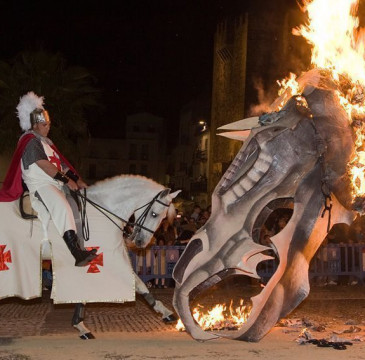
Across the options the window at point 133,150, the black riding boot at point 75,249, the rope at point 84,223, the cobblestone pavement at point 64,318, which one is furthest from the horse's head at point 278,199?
the window at point 133,150

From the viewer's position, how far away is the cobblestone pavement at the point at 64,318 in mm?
8641

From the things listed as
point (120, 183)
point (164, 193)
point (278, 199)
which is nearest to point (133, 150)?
point (120, 183)

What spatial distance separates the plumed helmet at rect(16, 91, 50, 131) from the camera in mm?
7762

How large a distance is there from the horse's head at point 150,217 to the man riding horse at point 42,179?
2.34 feet

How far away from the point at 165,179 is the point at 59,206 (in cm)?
6720

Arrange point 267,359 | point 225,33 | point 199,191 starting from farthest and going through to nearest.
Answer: point 199,191 → point 225,33 → point 267,359

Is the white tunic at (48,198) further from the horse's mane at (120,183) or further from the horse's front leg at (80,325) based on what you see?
the horse's front leg at (80,325)

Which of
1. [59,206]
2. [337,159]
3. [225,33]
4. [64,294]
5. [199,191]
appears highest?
[225,33]

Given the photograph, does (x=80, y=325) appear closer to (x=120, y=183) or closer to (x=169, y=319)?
(x=169, y=319)

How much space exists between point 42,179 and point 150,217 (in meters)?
1.46

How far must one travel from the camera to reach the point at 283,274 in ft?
22.2

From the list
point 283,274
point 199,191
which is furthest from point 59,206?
point 199,191

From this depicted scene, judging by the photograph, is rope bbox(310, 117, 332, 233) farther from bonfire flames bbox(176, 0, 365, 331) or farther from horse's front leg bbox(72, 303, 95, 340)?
horse's front leg bbox(72, 303, 95, 340)

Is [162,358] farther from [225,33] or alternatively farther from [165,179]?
[165,179]
